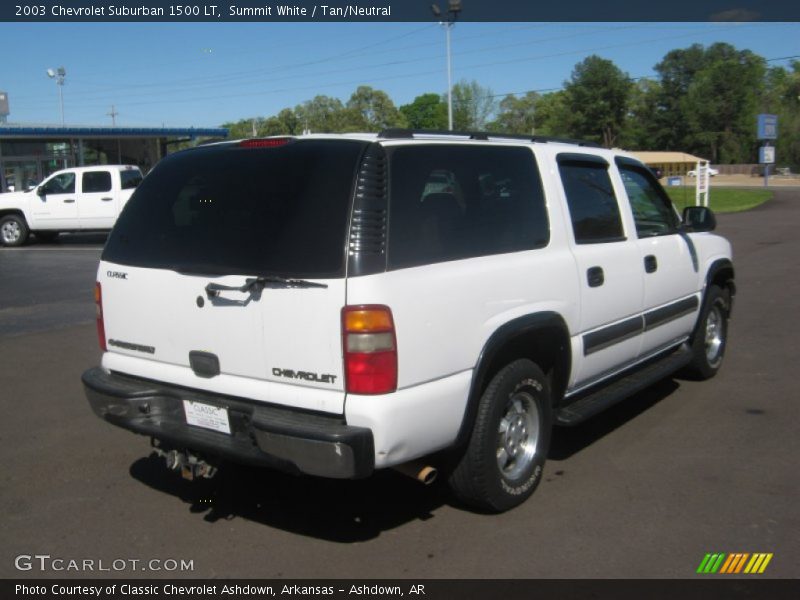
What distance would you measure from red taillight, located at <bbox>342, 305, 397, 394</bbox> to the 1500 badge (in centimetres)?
10

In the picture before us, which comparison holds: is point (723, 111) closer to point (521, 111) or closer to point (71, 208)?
point (521, 111)

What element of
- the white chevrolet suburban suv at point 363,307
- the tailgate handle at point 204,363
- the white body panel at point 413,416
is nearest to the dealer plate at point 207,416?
the white chevrolet suburban suv at point 363,307

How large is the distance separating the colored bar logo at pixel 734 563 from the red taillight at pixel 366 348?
5.60 ft

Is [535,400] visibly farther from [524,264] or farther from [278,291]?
[278,291]

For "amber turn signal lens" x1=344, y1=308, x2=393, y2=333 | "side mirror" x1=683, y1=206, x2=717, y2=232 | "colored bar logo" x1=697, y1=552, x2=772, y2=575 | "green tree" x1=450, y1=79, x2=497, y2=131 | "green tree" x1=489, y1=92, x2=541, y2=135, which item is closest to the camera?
"amber turn signal lens" x1=344, y1=308, x2=393, y2=333

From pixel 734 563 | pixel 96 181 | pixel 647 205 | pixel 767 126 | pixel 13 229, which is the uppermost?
pixel 767 126

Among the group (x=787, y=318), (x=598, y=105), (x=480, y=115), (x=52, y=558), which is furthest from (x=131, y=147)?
(x=598, y=105)

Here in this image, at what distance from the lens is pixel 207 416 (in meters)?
3.71

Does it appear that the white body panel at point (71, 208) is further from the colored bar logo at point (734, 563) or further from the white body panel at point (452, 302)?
the colored bar logo at point (734, 563)

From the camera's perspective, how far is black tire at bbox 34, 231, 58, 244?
801 inches

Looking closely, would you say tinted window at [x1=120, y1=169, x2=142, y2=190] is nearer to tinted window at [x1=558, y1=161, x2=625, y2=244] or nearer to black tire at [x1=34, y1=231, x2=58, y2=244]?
black tire at [x1=34, y1=231, x2=58, y2=244]

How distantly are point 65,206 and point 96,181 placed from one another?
3.28ft

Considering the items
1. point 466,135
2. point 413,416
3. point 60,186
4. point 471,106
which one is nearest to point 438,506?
point 413,416

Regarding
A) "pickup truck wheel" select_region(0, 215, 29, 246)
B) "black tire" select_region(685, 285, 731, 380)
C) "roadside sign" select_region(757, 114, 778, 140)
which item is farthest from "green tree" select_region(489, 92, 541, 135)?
"black tire" select_region(685, 285, 731, 380)
